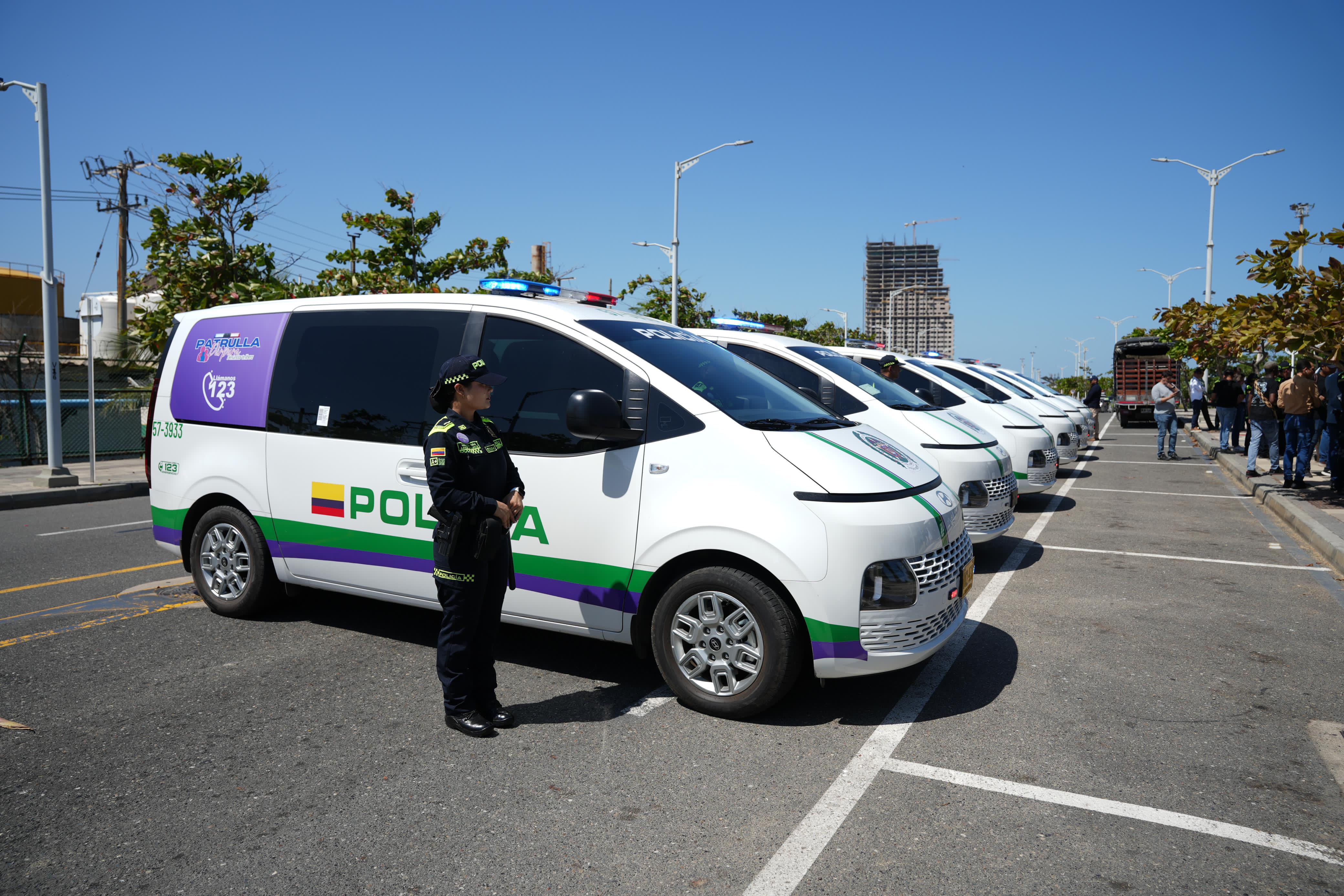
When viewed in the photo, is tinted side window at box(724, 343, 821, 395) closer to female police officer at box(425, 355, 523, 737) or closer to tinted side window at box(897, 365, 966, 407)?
tinted side window at box(897, 365, 966, 407)

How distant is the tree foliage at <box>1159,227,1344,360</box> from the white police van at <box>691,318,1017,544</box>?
322 cm

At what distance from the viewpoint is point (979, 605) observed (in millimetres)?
6379

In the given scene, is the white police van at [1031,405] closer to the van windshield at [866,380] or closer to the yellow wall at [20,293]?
the van windshield at [866,380]

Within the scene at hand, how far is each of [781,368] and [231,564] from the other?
5.34 m

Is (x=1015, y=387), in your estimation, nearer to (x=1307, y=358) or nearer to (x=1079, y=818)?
(x=1307, y=358)

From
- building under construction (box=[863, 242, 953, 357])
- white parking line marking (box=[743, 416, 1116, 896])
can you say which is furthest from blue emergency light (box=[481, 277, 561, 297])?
building under construction (box=[863, 242, 953, 357])

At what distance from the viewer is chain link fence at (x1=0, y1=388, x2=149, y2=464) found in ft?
54.1

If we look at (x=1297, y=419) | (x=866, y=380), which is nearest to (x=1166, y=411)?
(x=1297, y=419)

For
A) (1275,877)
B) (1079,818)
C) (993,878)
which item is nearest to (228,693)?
(993,878)

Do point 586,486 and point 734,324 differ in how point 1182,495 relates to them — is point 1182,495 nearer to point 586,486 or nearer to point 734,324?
point 734,324

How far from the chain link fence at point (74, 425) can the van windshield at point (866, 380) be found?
1254 centimetres

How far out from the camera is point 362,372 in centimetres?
519

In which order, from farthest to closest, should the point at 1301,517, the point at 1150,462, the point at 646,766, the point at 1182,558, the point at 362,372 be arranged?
1. the point at 1150,462
2. the point at 1301,517
3. the point at 1182,558
4. the point at 362,372
5. the point at 646,766

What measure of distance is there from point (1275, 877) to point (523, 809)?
8.35 ft
